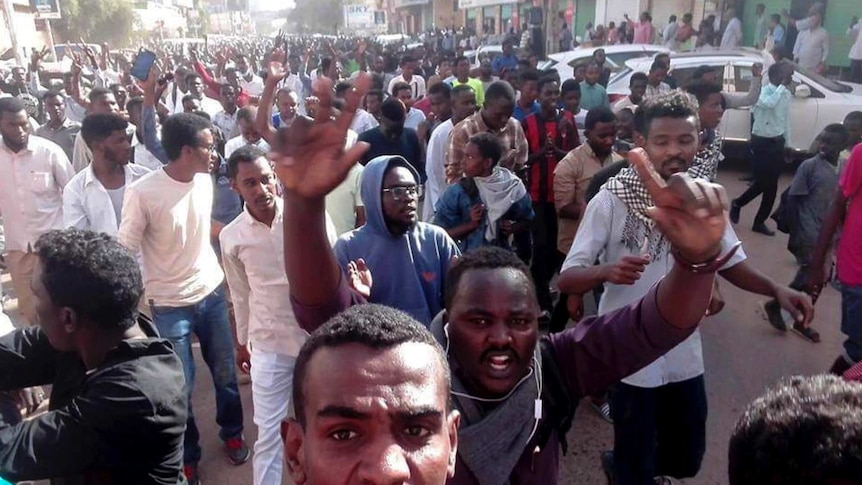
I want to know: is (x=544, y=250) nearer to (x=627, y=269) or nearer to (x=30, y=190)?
(x=627, y=269)

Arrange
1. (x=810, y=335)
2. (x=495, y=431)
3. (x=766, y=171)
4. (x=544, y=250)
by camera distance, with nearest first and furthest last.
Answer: (x=495, y=431) < (x=810, y=335) < (x=544, y=250) < (x=766, y=171)

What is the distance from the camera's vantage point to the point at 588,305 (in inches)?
213

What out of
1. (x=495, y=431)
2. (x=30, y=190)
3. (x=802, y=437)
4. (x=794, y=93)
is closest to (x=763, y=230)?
(x=794, y=93)

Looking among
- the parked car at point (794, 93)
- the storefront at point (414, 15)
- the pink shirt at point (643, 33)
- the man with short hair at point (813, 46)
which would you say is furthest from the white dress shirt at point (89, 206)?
the storefront at point (414, 15)

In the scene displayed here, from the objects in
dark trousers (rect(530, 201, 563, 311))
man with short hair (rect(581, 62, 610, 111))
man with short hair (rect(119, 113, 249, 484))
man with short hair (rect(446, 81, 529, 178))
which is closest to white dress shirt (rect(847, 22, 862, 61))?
man with short hair (rect(581, 62, 610, 111))

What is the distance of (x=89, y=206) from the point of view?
358 cm

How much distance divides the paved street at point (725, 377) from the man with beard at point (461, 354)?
184 cm

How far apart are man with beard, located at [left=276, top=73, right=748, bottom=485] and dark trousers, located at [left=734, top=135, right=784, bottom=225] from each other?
5.75m

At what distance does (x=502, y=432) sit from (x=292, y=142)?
0.90 metres

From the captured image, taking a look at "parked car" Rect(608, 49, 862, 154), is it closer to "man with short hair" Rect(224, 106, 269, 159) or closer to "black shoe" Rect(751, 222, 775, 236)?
"black shoe" Rect(751, 222, 775, 236)

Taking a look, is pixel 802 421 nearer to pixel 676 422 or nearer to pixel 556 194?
pixel 676 422

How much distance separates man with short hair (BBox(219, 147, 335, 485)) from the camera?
2.95 m

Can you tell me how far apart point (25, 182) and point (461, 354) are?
3.80m

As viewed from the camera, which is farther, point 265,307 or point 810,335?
point 810,335
